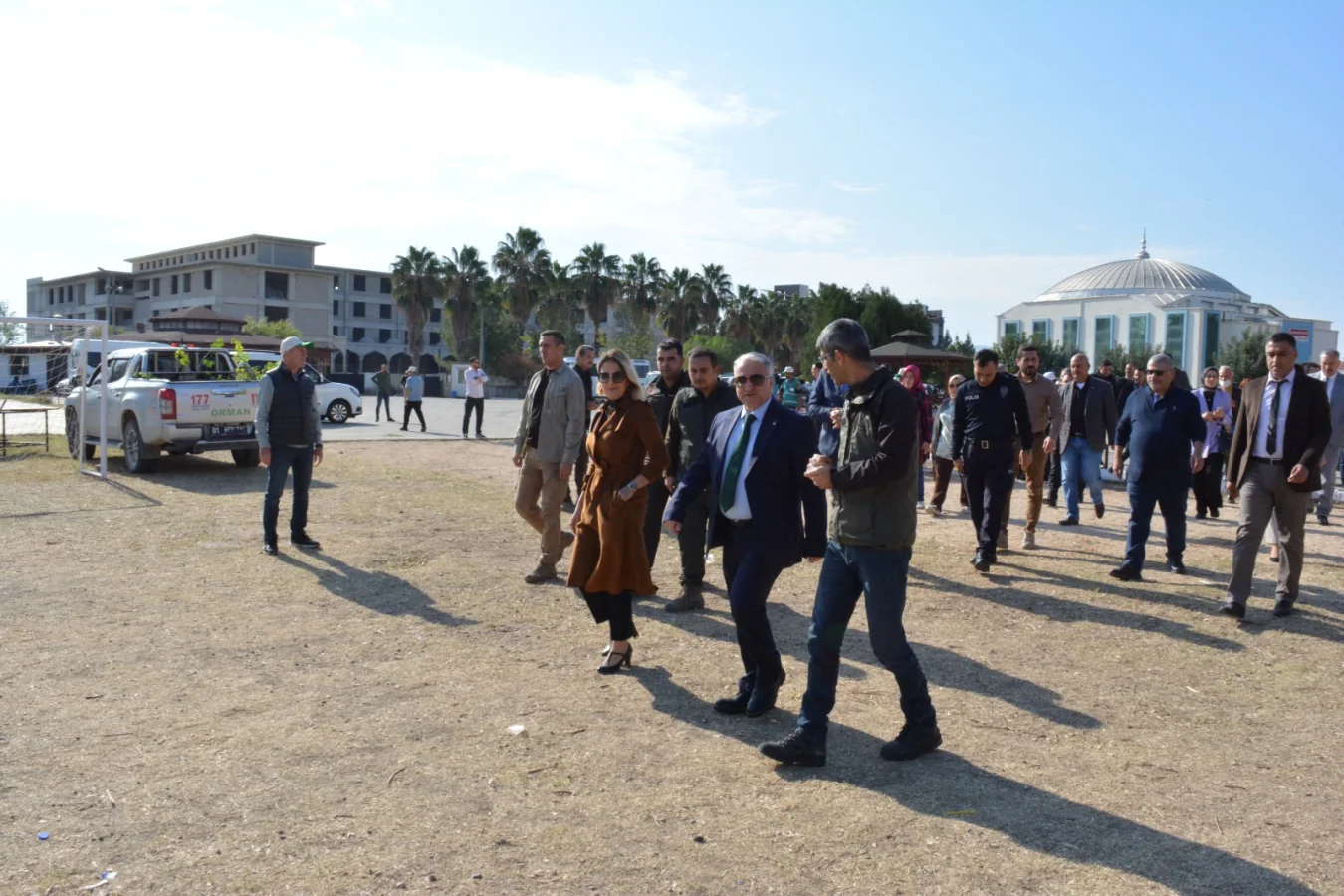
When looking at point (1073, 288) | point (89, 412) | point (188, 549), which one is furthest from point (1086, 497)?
point (1073, 288)

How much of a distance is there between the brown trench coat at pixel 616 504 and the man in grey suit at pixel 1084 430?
695 centimetres

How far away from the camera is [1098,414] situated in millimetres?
11547

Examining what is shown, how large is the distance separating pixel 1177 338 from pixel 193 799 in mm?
78674

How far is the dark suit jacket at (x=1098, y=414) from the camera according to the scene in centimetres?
1156

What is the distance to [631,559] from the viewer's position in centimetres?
579

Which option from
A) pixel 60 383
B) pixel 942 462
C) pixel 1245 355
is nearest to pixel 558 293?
pixel 1245 355

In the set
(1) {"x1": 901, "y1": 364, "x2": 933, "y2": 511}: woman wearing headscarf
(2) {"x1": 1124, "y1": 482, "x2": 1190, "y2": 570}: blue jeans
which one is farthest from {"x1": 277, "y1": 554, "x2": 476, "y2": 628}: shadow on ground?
(2) {"x1": 1124, "y1": 482, "x2": 1190, "y2": 570}: blue jeans

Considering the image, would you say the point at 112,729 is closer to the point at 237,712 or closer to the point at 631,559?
the point at 237,712

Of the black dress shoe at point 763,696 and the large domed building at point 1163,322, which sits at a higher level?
the large domed building at point 1163,322

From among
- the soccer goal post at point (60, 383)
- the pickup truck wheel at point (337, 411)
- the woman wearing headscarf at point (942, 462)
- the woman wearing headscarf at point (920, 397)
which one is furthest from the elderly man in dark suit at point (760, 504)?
the pickup truck wheel at point (337, 411)

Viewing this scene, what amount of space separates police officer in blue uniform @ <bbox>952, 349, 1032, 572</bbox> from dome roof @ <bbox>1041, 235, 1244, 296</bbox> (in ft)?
296

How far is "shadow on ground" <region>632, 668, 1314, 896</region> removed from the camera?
3.68 m

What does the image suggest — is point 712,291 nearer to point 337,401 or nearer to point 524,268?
point 524,268

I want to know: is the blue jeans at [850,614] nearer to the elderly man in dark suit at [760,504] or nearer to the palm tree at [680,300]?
the elderly man in dark suit at [760,504]
